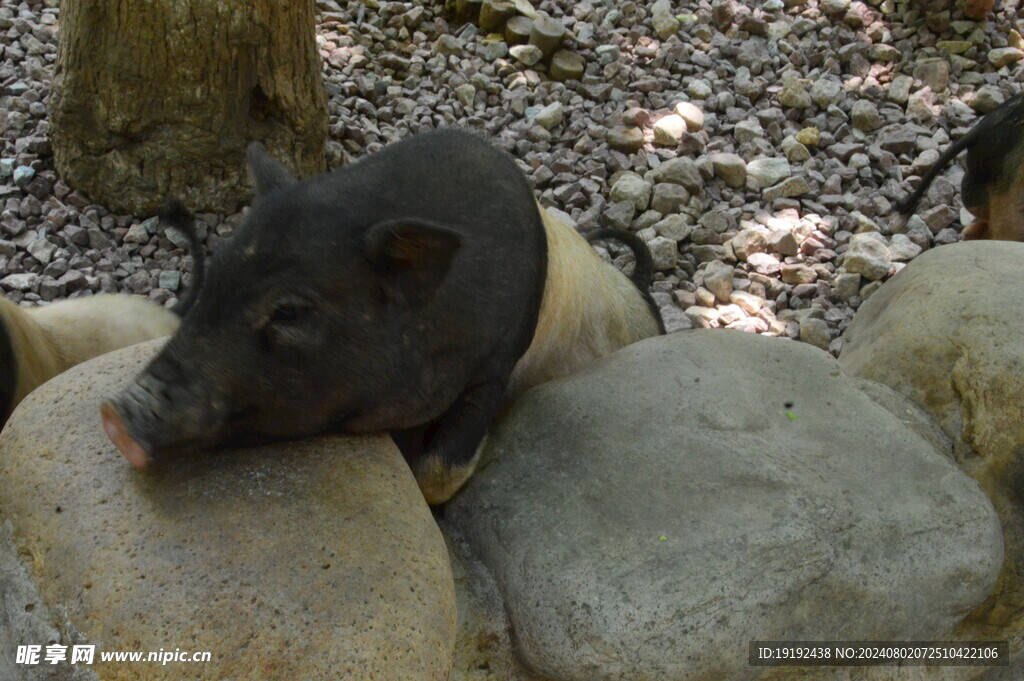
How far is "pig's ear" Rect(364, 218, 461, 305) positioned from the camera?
2162mm

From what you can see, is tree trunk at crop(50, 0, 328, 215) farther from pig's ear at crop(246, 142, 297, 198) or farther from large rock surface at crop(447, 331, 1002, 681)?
large rock surface at crop(447, 331, 1002, 681)

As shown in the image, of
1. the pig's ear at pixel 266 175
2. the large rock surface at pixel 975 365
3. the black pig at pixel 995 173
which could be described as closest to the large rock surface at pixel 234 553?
the pig's ear at pixel 266 175

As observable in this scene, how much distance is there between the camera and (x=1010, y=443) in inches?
115

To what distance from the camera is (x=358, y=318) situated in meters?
2.29

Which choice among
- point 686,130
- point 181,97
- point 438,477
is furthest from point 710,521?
point 686,130

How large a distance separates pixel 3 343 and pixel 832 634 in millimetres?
2530

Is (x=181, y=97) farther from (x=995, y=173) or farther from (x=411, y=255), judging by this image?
(x=995, y=173)

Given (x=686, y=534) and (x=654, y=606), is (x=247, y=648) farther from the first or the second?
(x=686, y=534)

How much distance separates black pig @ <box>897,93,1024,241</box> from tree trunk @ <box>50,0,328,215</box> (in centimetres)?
301

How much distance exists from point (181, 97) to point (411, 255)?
8.50 ft

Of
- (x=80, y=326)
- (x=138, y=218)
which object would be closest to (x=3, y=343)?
(x=80, y=326)

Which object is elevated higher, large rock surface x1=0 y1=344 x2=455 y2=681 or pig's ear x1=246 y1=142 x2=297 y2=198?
pig's ear x1=246 y1=142 x2=297 y2=198

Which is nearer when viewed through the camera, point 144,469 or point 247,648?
point 247,648

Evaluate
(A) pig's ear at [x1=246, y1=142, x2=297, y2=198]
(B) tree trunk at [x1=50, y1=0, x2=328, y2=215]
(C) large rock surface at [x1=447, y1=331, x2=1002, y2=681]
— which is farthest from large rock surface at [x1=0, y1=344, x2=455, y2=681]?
(B) tree trunk at [x1=50, y1=0, x2=328, y2=215]
